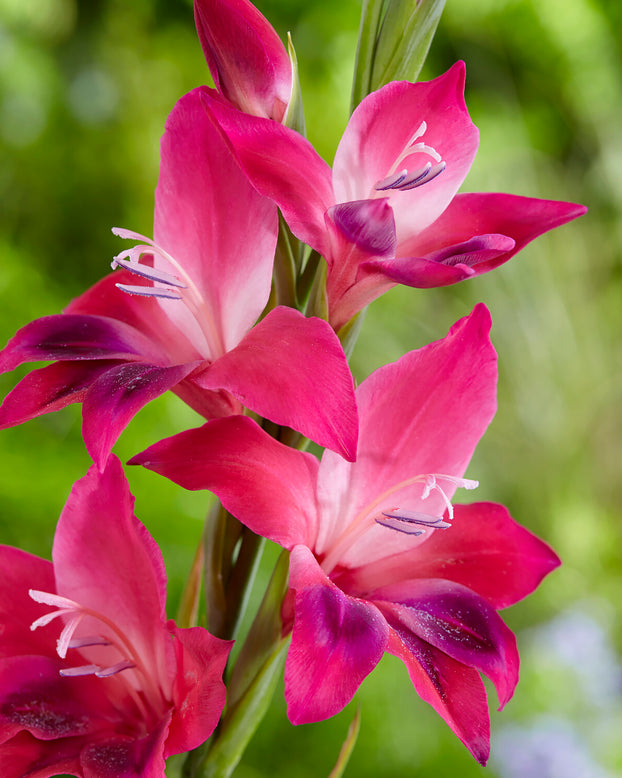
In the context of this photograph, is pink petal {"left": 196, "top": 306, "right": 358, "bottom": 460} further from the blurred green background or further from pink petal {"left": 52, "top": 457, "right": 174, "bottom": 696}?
the blurred green background

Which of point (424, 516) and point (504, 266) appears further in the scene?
point (504, 266)

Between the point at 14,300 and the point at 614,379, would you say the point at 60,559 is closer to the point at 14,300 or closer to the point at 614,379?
the point at 14,300

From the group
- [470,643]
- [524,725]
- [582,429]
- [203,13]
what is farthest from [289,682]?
[582,429]

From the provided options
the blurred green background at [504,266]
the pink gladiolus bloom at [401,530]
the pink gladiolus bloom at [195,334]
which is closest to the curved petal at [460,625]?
the pink gladiolus bloom at [401,530]

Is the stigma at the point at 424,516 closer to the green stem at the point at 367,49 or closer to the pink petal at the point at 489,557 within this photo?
the pink petal at the point at 489,557

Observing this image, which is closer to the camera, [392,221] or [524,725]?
[392,221]

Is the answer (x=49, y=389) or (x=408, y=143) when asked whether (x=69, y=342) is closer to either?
(x=49, y=389)

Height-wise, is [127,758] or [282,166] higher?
[282,166]

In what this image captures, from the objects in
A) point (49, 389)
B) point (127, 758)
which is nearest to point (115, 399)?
point (49, 389)
